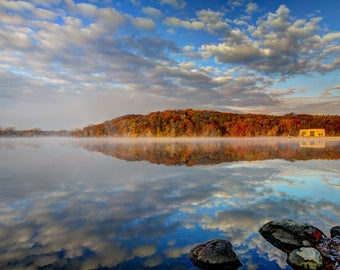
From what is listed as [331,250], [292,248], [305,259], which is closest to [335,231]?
[331,250]

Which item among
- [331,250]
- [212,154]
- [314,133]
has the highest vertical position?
[331,250]

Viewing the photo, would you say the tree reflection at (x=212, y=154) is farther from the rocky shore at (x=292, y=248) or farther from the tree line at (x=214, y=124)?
the tree line at (x=214, y=124)

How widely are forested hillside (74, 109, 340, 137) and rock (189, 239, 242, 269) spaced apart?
103939 millimetres

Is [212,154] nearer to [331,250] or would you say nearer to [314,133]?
[331,250]

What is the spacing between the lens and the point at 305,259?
182 inches

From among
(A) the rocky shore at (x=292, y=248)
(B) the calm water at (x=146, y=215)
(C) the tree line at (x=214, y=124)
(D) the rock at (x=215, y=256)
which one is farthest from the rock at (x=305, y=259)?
(C) the tree line at (x=214, y=124)

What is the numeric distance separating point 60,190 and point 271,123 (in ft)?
391

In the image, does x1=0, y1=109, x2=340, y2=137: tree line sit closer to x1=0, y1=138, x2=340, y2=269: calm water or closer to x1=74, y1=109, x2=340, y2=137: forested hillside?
x1=74, y1=109, x2=340, y2=137: forested hillside

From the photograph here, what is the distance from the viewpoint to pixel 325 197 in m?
8.77

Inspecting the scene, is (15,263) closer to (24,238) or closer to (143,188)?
(24,238)

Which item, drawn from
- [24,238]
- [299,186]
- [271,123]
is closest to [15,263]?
[24,238]

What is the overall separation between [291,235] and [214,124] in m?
115

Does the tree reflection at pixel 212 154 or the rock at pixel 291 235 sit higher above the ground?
the rock at pixel 291 235

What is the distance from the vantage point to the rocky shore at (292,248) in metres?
4.63
